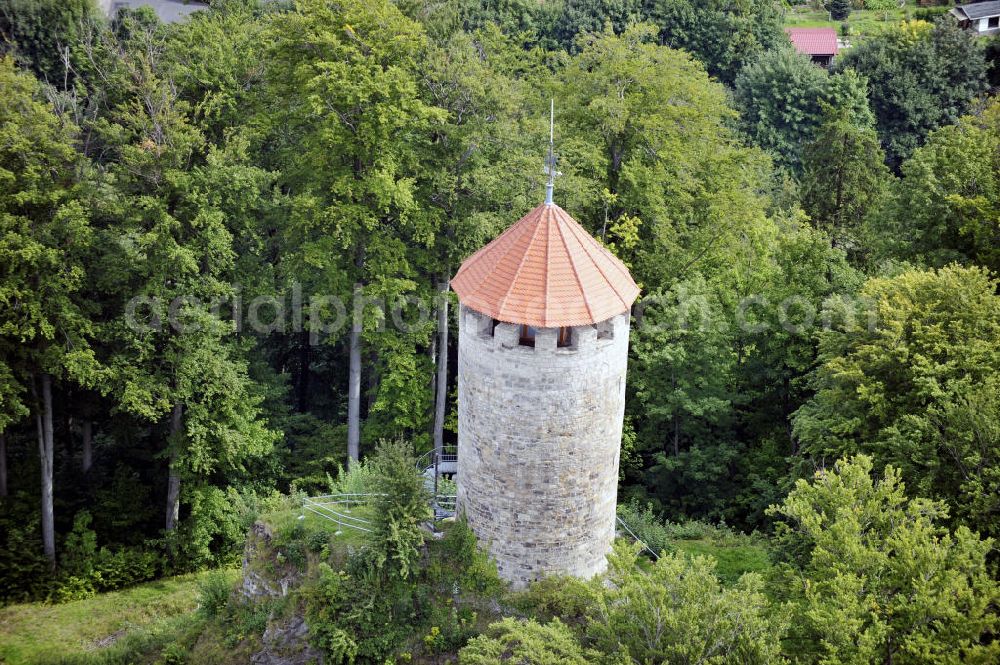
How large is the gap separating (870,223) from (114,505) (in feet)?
80.4

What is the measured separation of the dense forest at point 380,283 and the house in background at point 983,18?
1104 inches

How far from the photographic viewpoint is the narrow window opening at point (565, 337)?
54.6 feet

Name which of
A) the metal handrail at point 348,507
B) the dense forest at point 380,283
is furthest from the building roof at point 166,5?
the metal handrail at point 348,507

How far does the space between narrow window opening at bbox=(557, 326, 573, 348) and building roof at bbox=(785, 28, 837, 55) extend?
40.8 meters

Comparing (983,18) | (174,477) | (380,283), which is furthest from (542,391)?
(983,18)

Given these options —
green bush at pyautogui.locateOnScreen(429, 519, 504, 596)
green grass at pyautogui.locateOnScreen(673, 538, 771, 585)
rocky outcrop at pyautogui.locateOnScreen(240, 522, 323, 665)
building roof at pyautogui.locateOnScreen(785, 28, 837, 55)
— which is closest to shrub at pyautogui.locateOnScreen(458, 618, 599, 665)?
green bush at pyautogui.locateOnScreen(429, 519, 504, 596)

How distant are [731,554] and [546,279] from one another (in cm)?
927

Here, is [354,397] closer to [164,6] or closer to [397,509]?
[397,509]

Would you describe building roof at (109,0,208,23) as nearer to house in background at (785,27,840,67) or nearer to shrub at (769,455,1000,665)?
house in background at (785,27,840,67)

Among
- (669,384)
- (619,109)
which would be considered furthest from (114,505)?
(619,109)

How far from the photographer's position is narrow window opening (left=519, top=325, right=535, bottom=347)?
54.5ft

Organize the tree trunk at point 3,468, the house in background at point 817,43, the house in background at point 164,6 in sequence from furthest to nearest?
the house in background at point 817,43
the house in background at point 164,6
the tree trunk at point 3,468

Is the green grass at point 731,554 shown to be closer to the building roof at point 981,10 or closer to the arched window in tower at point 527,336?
the arched window in tower at point 527,336

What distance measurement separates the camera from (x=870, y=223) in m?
29.2
